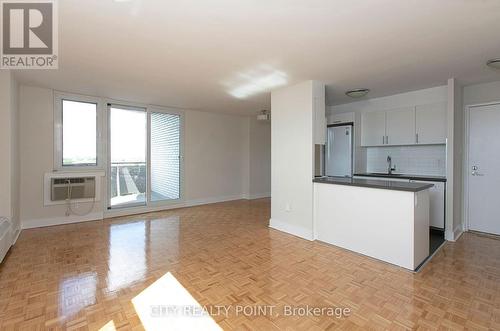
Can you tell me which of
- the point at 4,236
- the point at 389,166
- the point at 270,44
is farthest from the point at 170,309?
the point at 389,166

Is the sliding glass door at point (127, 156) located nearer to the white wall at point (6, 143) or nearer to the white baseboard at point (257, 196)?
the white wall at point (6, 143)

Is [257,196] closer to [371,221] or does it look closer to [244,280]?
[371,221]

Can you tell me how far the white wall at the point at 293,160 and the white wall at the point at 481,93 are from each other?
2.71m

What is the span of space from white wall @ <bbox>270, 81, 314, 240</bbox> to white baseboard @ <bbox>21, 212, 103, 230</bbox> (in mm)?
3508

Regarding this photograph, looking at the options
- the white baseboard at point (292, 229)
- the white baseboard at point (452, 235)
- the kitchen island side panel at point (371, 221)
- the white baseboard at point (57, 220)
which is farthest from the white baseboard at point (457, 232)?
the white baseboard at point (57, 220)

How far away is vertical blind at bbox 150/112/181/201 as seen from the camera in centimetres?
579

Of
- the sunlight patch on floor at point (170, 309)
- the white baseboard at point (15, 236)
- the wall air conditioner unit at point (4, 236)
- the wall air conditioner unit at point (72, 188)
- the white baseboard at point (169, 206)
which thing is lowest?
the sunlight patch on floor at point (170, 309)

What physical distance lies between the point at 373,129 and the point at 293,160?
208 cm

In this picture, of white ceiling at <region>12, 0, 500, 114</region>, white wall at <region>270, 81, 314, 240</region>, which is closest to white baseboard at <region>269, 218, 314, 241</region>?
white wall at <region>270, 81, 314, 240</region>

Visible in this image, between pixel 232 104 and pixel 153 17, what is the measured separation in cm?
356

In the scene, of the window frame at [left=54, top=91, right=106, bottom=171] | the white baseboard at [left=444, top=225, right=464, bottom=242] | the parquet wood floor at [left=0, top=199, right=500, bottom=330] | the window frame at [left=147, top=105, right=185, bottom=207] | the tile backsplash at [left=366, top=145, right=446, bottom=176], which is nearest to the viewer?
the parquet wood floor at [left=0, top=199, right=500, bottom=330]

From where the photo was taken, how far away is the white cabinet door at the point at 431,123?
4.12m

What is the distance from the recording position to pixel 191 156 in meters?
6.41

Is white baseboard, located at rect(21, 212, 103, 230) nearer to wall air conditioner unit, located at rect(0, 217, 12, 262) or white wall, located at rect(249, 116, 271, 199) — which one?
wall air conditioner unit, located at rect(0, 217, 12, 262)
